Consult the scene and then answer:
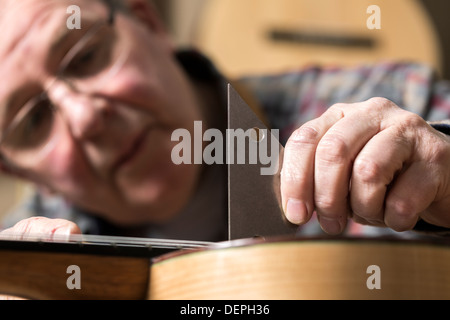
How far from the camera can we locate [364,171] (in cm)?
32

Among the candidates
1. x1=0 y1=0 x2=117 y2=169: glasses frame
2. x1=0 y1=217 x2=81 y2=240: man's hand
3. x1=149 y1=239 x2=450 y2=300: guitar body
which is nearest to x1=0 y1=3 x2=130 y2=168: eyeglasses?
x1=0 y1=0 x2=117 y2=169: glasses frame

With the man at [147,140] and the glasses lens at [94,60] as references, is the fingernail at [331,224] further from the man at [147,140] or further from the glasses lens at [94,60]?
the glasses lens at [94,60]

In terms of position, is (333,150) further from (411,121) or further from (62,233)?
(62,233)

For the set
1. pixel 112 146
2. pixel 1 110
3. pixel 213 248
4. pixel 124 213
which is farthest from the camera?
pixel 124 213

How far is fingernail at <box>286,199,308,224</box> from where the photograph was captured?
13.0 inches

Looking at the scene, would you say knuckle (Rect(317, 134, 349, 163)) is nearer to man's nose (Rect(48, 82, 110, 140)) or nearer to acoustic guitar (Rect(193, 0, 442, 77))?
man's nose (Rect(48, 82, 110, 140))

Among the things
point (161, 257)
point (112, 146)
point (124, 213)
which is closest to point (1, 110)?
point (112, 146)

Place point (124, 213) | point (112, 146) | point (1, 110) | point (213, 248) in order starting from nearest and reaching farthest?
point (213, 248) < point (1, 110) < point (112, 146) < point (124, 213)

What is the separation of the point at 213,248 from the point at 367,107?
0.15m

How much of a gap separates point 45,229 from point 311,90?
0.78 metres

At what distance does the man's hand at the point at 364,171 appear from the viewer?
329mm

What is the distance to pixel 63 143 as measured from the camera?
2.49 ft

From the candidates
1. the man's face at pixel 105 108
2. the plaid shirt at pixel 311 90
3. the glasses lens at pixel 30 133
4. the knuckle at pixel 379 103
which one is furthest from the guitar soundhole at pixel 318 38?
the knuckle at pixel 379 103

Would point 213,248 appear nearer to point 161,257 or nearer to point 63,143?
point 161,257
